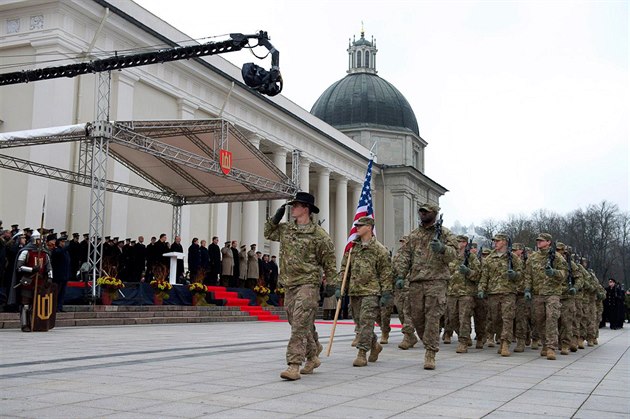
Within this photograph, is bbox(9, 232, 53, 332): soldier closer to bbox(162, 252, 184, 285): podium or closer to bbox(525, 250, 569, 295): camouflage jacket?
bbox(162, 252, 184, 285): podium

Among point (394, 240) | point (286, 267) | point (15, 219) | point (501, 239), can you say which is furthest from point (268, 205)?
point (286, 267)

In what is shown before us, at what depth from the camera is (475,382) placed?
25.3 feet

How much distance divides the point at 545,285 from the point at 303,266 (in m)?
5.90

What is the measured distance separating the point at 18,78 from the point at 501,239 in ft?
38.9

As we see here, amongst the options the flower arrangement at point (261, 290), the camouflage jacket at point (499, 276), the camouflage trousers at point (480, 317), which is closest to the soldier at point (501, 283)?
the camouflage jacket at point (499, 276)

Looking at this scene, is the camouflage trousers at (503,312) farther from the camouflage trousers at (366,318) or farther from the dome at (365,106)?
the dome at (365,106)

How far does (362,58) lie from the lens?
68.9 m

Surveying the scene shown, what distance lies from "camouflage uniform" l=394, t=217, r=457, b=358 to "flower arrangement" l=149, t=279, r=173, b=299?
11980 mm

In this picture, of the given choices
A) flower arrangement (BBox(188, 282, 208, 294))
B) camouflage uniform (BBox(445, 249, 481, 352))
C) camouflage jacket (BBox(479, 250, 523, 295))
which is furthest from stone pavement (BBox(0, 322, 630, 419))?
flower arrangement (BBox(188, 282, 208, 294))

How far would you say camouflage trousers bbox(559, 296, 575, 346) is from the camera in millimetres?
12445

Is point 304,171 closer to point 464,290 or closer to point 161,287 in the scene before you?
point 161,287

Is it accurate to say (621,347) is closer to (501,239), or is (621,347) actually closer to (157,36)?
(501,239)

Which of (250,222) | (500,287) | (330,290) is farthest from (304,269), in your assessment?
(250,222)

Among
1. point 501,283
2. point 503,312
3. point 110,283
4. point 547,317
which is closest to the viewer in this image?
point 547,317
